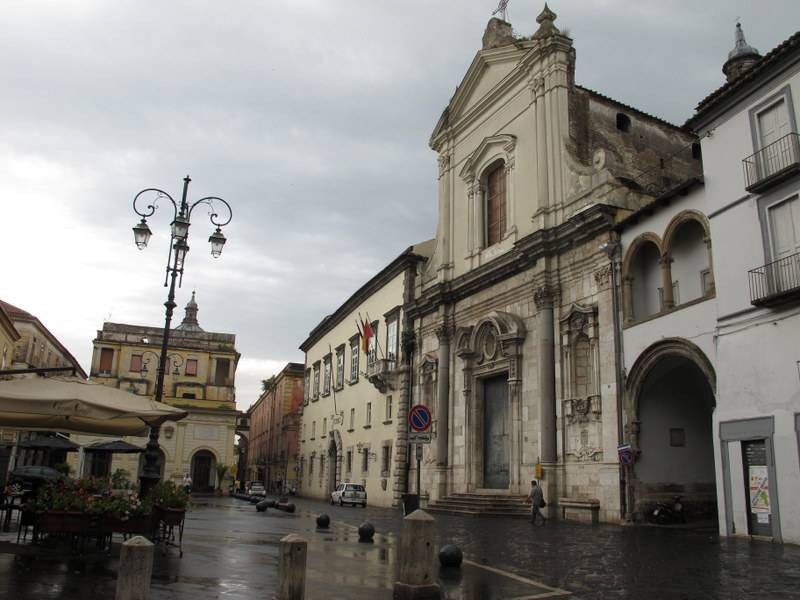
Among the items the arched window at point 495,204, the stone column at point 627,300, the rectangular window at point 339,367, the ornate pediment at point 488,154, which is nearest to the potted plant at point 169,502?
the stone column at point 627,300

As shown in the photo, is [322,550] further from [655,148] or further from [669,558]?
[655,148]

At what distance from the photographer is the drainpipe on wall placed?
1852cm

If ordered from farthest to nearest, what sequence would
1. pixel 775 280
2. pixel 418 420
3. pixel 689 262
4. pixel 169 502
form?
pixel 689 262, pixel 418 420, pixel 775 280, pixel 169 502

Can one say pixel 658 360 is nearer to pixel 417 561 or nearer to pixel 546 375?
pixel 546 375

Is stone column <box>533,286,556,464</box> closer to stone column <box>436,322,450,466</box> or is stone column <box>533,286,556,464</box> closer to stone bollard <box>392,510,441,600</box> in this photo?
stone column <box>436,322,450,466</box>

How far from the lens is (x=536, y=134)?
81.9 feet

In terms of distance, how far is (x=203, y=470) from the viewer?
5422 centimetres

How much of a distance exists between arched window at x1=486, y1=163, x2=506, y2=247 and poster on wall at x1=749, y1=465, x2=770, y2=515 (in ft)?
47.8

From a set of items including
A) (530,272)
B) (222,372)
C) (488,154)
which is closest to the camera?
(530,272)

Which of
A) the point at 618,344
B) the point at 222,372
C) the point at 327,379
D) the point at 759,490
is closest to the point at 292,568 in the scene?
the point at 759,490

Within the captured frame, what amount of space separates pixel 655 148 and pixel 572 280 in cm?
702

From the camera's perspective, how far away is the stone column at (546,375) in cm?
2155

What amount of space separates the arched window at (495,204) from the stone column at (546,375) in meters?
5.10

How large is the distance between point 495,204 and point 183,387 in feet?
119
